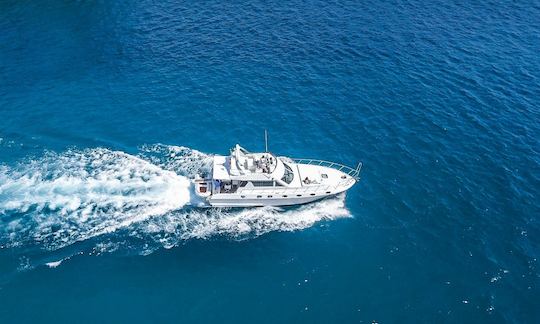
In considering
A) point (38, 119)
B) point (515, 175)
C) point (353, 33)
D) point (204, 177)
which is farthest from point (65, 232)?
point (353, 33)

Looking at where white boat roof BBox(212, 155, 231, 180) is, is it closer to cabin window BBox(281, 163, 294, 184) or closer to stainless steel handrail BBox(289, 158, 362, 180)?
cabin window BBox(281, 163, 294, 184)

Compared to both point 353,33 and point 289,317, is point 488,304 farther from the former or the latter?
point 353,33

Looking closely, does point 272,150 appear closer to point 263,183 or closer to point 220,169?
point 263,183

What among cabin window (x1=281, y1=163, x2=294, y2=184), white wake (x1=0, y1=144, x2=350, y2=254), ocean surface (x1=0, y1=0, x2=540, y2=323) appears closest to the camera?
ocean surface (x1=0, y1=0, x2=540, y2=323)

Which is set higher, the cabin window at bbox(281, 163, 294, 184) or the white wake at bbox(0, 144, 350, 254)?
the cabin window at bbox(281, 163, 294, 184)

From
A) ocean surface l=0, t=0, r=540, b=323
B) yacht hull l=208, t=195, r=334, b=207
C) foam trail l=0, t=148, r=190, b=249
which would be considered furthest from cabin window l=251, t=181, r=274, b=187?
foam trail l=0, t=148, r=190, b=249

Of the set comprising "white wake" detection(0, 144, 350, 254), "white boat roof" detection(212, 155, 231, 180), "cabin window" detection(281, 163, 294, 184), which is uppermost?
"white boat roof" detection(212, 155, 231, 180)

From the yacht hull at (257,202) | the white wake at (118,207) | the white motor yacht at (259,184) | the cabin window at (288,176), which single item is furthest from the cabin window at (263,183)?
the white wake at (118,207)
